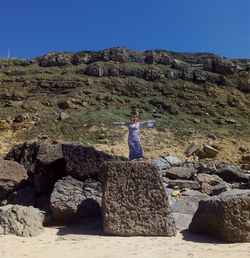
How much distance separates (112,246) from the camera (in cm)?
563

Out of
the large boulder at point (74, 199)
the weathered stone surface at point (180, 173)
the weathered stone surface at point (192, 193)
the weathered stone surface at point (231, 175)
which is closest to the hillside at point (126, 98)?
the weathered stone surface at point (231, 175)

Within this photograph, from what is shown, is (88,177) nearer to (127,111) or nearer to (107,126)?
(107,126)

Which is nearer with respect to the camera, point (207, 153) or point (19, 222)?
point (19, 222)

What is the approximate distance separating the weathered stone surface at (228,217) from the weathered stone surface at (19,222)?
7.99 ft

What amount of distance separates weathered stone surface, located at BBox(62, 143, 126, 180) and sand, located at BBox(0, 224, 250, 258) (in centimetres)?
144

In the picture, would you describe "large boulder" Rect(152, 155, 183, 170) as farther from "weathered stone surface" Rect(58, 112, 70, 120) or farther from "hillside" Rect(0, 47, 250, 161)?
"weathered stone surface" Rect(58, 112, 70, 120)

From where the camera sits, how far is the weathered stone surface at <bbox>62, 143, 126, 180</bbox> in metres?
7.70

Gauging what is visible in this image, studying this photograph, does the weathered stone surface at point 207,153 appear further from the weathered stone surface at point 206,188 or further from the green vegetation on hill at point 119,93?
the weathered stone surface at point 206,188

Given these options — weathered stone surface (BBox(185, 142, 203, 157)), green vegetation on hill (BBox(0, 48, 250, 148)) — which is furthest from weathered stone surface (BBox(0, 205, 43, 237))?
green vegetation on hill (BBox(0, 48, 250, 148))

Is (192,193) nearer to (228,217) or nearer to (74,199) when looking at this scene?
(74,199)

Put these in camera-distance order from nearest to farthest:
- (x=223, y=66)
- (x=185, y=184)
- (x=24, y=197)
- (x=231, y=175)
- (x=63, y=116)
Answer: (x=24, y=197) → (x=185, y=184) → (x=231, y=175) → (x=63, y=116) → (x=223, y=66)

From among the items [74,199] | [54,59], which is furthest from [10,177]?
[54,59]

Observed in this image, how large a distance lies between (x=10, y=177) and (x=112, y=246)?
3.35m

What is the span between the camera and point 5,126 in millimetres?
20438
